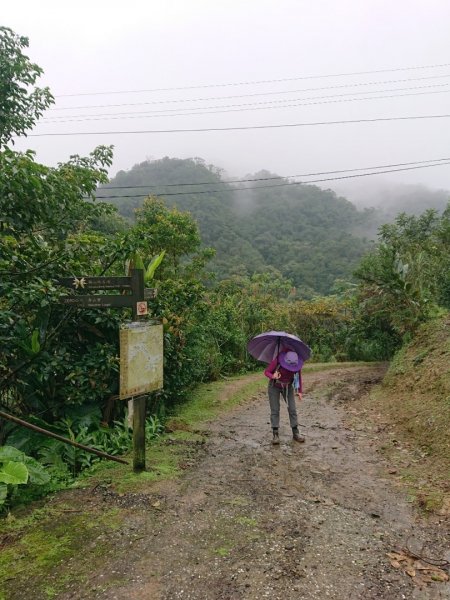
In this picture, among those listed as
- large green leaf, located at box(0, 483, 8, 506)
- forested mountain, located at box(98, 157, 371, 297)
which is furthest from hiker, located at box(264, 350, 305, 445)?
forested mountain, located at box(98, 157, 371, 297)

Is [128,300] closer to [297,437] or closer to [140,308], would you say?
[140,308]

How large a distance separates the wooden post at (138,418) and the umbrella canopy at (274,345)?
191cm

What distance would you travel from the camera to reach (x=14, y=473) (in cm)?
388

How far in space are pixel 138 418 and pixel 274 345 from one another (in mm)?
2299

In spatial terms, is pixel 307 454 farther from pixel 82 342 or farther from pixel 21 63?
pixel 21 63

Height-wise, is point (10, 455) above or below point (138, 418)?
below

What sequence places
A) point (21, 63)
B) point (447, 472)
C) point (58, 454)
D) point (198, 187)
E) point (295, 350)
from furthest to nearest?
point (198, 187)
point (295, 350)
point (21, 63)
point (58, 454)
point (447, 472)

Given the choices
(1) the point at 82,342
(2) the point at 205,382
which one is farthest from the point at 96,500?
(2) the point at 205,382

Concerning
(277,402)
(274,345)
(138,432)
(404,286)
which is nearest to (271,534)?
(138,432)

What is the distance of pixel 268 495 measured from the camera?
173 inches

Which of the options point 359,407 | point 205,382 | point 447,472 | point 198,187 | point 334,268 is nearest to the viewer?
point 447,472

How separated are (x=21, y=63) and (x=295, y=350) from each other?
532cm

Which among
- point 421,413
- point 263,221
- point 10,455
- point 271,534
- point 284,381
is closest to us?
point 271,534

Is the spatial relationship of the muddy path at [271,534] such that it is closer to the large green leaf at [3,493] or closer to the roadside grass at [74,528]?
the roadside grass at [74,528]
